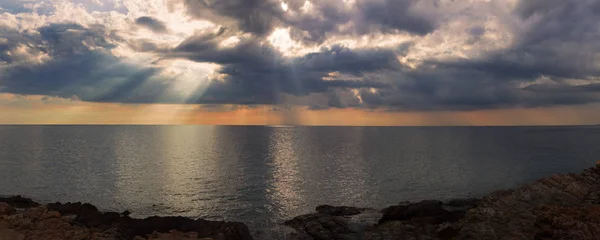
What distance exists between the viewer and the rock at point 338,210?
151ft

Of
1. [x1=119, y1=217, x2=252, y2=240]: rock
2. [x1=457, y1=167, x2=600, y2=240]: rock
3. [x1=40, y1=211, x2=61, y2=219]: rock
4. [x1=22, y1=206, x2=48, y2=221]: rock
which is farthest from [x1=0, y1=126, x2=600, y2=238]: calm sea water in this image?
[x1=457, y1=167, x2=600, y2=240]: rock

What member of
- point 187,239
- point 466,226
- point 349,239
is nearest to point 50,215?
point 187,239

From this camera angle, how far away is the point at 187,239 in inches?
1166

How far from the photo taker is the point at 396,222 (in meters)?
37.1

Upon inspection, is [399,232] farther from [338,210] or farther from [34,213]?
[34,213]

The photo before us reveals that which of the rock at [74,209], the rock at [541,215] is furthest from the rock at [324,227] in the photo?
the rock at [74,209]

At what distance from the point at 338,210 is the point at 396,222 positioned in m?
11.1

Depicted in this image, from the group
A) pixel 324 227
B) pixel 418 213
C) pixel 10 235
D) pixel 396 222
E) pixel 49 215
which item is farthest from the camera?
pixel 418 213

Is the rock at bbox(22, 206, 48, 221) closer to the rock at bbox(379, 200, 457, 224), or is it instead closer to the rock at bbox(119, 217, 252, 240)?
the rock at bbox(119, 217, 252, 240)

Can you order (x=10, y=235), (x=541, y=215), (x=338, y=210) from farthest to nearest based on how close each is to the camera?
(x=338, y=210), (x=541, y=215), (x=10, y=235)

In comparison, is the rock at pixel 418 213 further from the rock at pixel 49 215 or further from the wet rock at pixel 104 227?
the rock at pixel 49 215

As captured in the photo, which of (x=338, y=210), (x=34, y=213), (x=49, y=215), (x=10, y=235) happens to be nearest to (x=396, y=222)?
(x=338, y=210)

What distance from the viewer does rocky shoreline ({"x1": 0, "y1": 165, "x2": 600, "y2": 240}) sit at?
A: 93.1 feet

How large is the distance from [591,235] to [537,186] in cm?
2084
